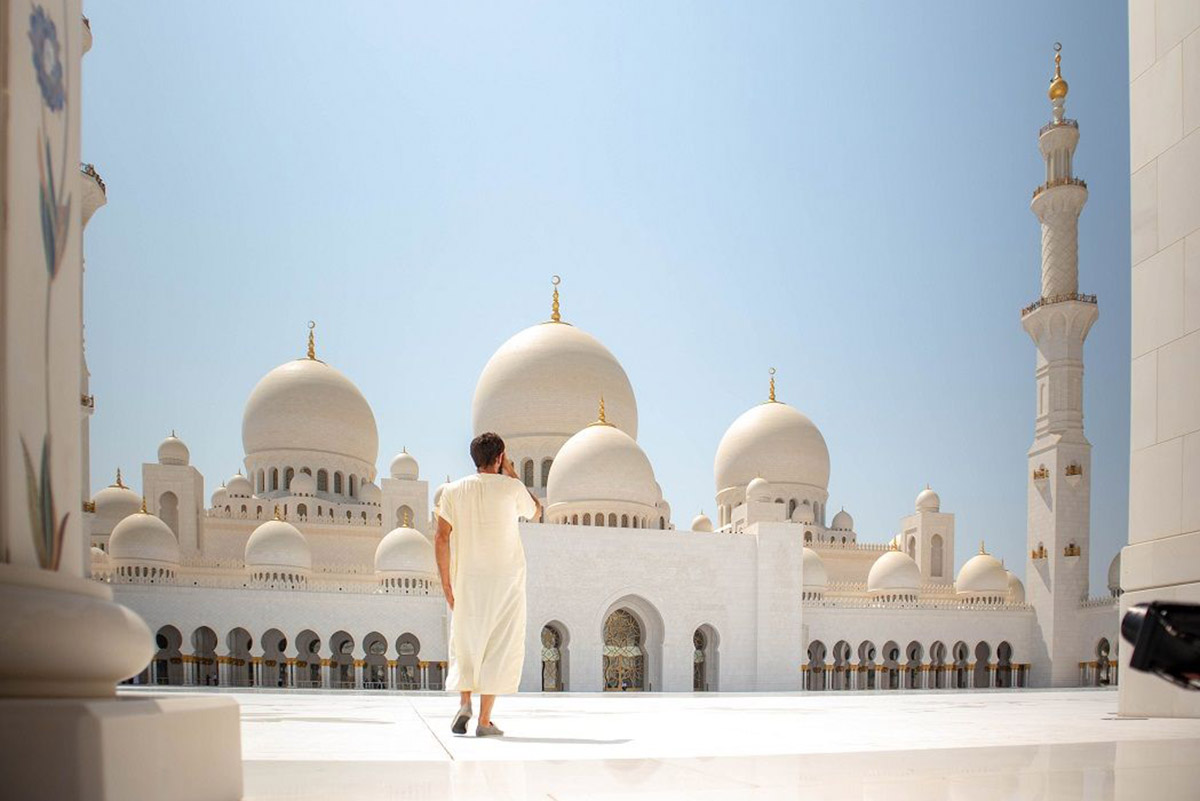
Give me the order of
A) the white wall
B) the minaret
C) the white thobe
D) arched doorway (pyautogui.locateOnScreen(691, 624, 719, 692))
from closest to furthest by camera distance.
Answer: the white thobe
the white wall
arched doorway (pyautogui.locateOnScreen(691, 624, 719, 692))
the minaret

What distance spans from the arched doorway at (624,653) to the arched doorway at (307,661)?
7.59 metres

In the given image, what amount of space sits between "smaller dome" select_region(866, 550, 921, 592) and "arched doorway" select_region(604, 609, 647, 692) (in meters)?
9.24

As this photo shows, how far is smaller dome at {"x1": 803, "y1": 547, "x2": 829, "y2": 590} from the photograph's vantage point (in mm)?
29906

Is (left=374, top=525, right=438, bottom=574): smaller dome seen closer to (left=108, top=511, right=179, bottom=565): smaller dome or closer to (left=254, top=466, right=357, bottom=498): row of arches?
(left=108, top=511, right=179, bottom=565): smaller dome

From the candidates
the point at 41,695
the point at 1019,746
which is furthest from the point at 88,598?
the point at 1019,746

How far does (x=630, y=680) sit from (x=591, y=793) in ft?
74.7

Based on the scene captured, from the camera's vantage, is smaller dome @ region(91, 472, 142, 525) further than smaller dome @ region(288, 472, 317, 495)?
No

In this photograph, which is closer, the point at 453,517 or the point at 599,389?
the point at 453,517

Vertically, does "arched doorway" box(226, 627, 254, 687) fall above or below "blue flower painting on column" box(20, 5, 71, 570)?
below

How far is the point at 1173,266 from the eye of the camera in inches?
220

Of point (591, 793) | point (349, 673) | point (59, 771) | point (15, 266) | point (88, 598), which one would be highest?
point (15, 266)

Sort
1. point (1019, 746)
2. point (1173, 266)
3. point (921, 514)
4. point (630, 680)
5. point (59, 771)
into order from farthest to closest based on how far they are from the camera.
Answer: point (921, 514)
point (630, 680)
point (1173, 266)
point (1019, 746)
point (59, 771)

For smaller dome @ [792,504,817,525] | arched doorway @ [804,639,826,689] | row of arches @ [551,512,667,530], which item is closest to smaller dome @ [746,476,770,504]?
smaller dome @ [792,504,817,525]

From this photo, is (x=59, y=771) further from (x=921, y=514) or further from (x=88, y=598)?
(x=921, y=514)
